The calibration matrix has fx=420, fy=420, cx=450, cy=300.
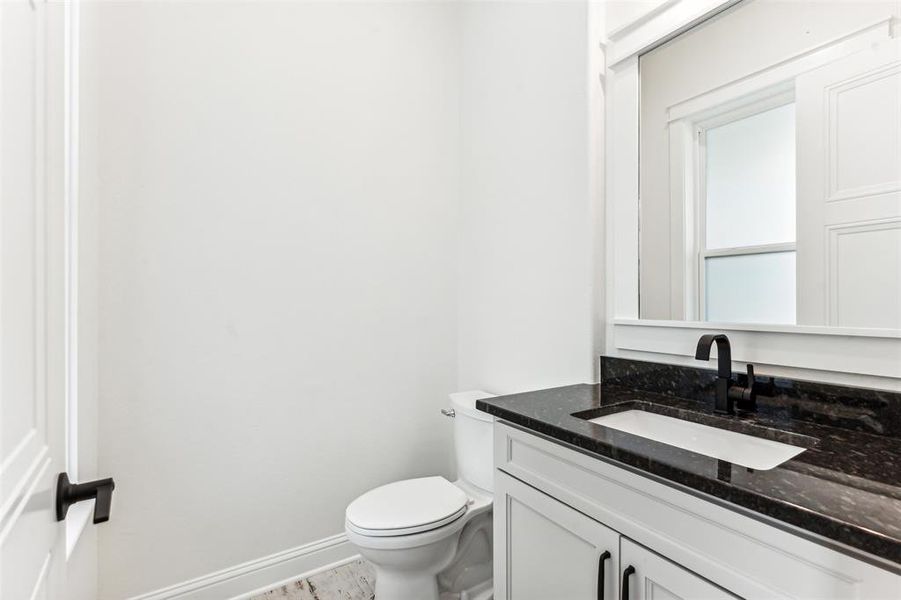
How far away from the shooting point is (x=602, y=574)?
852mm

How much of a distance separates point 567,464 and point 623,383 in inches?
20.8

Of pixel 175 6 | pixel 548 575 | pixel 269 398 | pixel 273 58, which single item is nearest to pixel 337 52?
pixel 273 58

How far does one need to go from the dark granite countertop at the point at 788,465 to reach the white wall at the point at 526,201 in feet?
1.43

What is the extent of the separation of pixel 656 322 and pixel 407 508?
3.40ft

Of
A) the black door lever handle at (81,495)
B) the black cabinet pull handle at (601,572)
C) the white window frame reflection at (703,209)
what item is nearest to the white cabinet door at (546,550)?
the black cabinet pull handle at (601,572)

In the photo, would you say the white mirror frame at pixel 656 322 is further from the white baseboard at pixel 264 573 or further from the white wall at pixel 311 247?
the white baseboard at pixel 264 573

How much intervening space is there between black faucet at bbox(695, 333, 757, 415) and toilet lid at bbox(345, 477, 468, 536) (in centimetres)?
89

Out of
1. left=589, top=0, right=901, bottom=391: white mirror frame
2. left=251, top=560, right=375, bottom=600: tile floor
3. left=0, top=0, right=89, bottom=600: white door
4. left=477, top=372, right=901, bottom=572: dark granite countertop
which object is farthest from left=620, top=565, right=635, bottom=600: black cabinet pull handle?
left=251, top=560, right=375, bottom=600: tile floor

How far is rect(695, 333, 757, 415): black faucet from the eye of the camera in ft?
3.46

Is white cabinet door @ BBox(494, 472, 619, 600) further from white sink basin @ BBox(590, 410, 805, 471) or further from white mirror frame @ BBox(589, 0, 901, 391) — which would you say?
white mirror frame @ BBox(589, 0, 901, 391)

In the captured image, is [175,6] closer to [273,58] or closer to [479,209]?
[273,58]

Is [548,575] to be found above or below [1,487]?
below

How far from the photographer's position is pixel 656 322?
1.34 metres

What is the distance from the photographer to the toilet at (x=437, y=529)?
135cm
